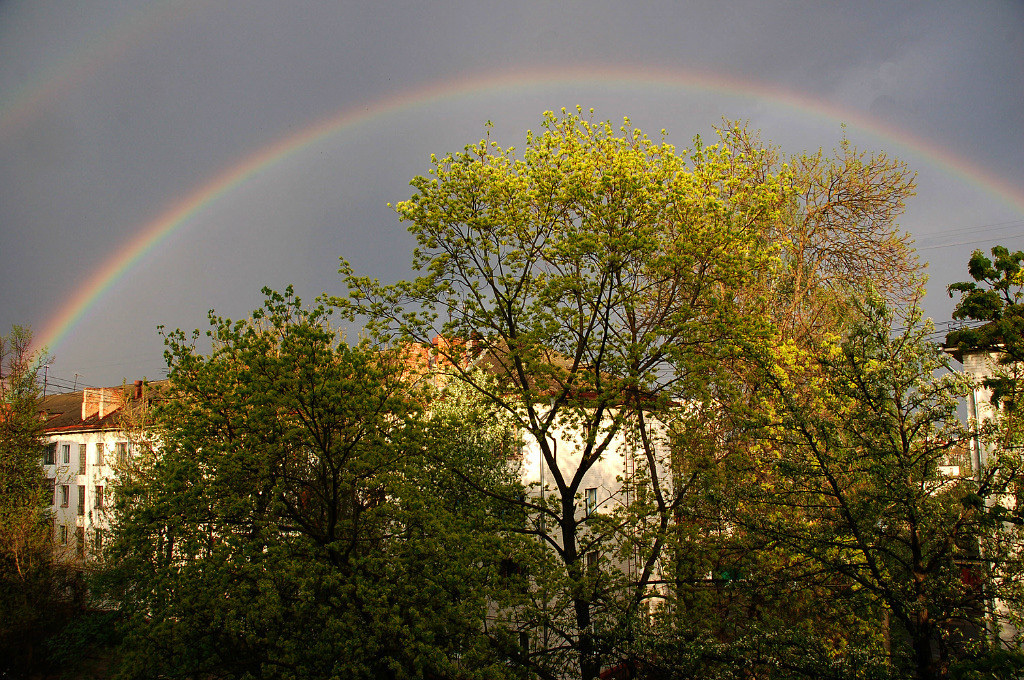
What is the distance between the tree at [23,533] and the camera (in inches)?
1075

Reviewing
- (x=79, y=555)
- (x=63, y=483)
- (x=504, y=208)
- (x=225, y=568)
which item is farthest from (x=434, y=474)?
(x=63, y=483)

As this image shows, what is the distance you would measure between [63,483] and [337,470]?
138ft

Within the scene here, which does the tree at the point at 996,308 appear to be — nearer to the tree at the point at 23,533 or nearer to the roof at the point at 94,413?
the tree at the point at 23,533

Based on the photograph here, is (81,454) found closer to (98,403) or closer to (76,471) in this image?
(76,471)

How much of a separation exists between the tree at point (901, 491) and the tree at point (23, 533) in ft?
101

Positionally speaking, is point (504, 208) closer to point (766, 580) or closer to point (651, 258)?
point (651, 258)

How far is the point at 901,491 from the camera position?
317 inches

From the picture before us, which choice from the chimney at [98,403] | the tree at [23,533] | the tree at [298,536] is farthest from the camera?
the chimney at [98,403]

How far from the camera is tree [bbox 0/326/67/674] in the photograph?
2730 centimetres

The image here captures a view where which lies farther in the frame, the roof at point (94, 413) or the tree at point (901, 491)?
the roof at point (94, 413)

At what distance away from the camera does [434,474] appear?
13.6m

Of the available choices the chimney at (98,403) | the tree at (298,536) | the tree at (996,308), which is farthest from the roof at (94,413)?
the tree at (996,308)

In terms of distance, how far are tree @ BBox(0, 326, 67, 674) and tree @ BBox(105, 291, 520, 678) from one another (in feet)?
64.5

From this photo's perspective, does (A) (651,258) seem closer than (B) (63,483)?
Yes
